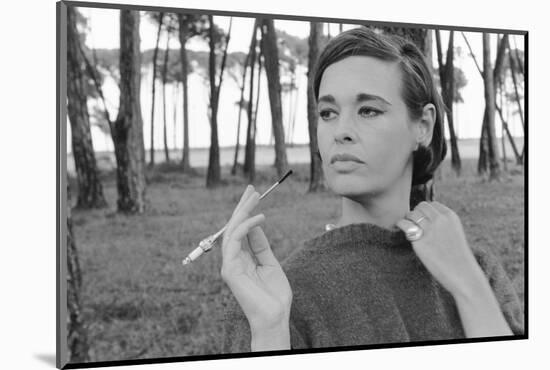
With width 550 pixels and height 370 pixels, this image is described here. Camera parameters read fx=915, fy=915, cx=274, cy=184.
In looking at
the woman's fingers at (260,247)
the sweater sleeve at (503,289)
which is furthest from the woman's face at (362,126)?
the sweater sleeve at (503,289)

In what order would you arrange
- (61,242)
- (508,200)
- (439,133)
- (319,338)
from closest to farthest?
1. (61,242)
2. (319,338)
3. (439,133)
4. (508,200)

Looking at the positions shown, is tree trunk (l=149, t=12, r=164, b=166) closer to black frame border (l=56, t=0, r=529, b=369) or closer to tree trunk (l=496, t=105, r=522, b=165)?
black frame border (l=56, t=0, r=529, b=369)

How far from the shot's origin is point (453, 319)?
4875 millimetres

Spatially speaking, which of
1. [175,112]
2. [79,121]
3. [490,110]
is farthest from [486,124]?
[79,121]

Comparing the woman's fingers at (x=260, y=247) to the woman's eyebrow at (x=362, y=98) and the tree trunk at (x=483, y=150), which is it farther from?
the tree trunk at (x=483, y=150)

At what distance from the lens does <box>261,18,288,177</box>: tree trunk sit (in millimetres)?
4762

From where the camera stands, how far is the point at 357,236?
4703 mm

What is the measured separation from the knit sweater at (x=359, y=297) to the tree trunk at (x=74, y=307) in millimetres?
701

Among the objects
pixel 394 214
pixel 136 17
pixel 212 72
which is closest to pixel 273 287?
pixel 394 214

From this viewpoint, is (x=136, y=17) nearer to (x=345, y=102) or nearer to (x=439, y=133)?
(x=345, y=102)

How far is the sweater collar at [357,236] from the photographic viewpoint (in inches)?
185

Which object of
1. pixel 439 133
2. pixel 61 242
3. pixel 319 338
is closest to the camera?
pixel 61 242

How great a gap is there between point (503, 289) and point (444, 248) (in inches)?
19.0

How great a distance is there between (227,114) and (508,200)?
1799 millimetres
